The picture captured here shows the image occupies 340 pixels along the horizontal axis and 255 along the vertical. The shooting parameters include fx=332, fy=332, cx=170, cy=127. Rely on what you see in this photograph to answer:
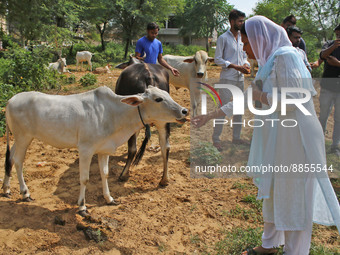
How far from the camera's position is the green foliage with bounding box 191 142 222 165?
543 cm

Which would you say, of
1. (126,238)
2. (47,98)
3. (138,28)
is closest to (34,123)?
(47,98)

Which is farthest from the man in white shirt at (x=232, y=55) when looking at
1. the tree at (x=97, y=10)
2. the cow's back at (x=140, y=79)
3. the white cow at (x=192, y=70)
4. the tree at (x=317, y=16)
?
the tree at (x=97, y=10)

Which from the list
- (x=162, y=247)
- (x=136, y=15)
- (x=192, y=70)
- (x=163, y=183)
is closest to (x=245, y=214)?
(x=162, y=247)

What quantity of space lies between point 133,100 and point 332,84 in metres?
3.71

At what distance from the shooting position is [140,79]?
467 centimetres

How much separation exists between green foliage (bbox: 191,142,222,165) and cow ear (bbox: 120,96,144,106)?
2134 millimetres

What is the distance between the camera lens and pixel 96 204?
4148mm

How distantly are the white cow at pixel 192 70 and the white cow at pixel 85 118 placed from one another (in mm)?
3764

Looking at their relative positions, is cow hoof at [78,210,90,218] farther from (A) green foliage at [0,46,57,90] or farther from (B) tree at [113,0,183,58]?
(B) tree at [113,0,183,58]

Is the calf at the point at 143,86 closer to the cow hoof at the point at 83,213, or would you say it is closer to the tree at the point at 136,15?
the cow hoof at the point at 83,213

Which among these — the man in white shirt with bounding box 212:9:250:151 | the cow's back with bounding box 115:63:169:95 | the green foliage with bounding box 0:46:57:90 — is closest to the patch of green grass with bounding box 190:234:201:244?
the cow's back with bounding box 115:63:169:95

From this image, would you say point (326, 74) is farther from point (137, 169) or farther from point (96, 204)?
point (96, 204)

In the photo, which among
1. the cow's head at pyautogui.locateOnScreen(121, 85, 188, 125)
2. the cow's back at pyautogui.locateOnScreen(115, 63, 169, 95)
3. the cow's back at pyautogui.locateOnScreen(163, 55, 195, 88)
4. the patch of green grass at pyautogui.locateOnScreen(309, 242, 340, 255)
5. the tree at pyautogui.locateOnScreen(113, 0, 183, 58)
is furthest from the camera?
the tree at pyautogui.locateOnScreen(113, 0, 183, 58)

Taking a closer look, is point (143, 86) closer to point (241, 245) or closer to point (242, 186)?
Result: point (242, 186)
